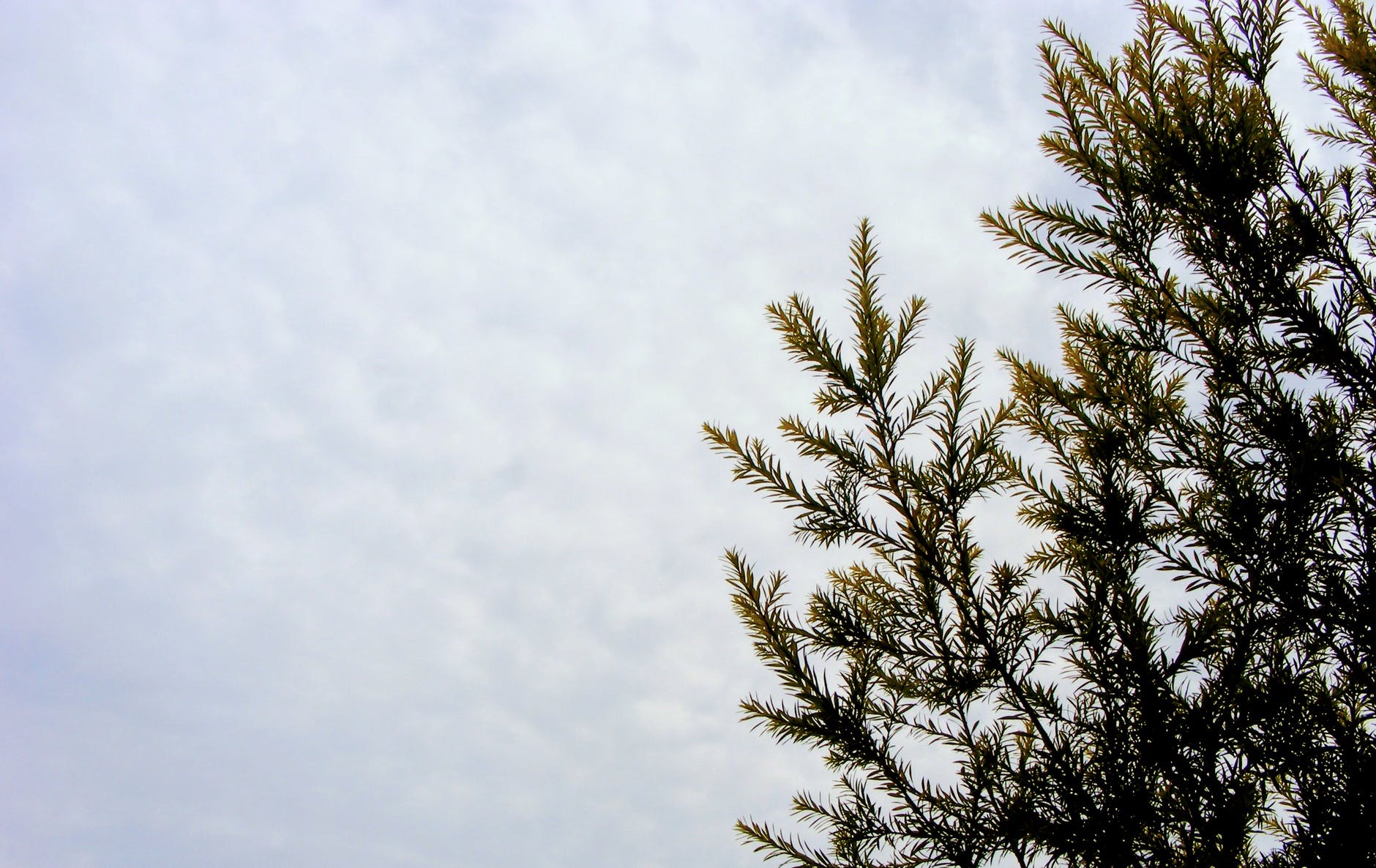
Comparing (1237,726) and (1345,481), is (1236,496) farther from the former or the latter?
(1237,726)

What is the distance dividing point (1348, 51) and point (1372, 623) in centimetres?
195

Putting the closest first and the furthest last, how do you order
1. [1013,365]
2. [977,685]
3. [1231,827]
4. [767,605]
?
[1231,827], [977,685], [767,605], [1013,365]

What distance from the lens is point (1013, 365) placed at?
328 cm

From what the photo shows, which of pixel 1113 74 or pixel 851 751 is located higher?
pixel 1113 74

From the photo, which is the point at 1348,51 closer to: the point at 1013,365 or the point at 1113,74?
the point at 1113,74

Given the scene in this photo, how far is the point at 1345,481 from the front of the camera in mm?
2342

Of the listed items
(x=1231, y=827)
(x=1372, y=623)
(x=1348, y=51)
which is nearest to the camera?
(x=1231, y=827)

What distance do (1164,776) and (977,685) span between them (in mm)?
511

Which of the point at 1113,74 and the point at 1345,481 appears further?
the point at 1113,74

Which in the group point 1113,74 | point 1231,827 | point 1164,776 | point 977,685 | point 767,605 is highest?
point 1113,74

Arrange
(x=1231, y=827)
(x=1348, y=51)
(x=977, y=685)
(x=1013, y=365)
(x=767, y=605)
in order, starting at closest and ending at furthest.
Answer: (x=1231, y=827) < (x=977, y=685) < (x=767, y=605) < (x=1348, y=51) < (x=1013, y=365)

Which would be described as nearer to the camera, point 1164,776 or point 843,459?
point 1164,776

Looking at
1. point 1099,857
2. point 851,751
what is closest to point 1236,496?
point 1099,857

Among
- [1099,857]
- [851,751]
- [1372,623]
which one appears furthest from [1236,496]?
[851,751]
